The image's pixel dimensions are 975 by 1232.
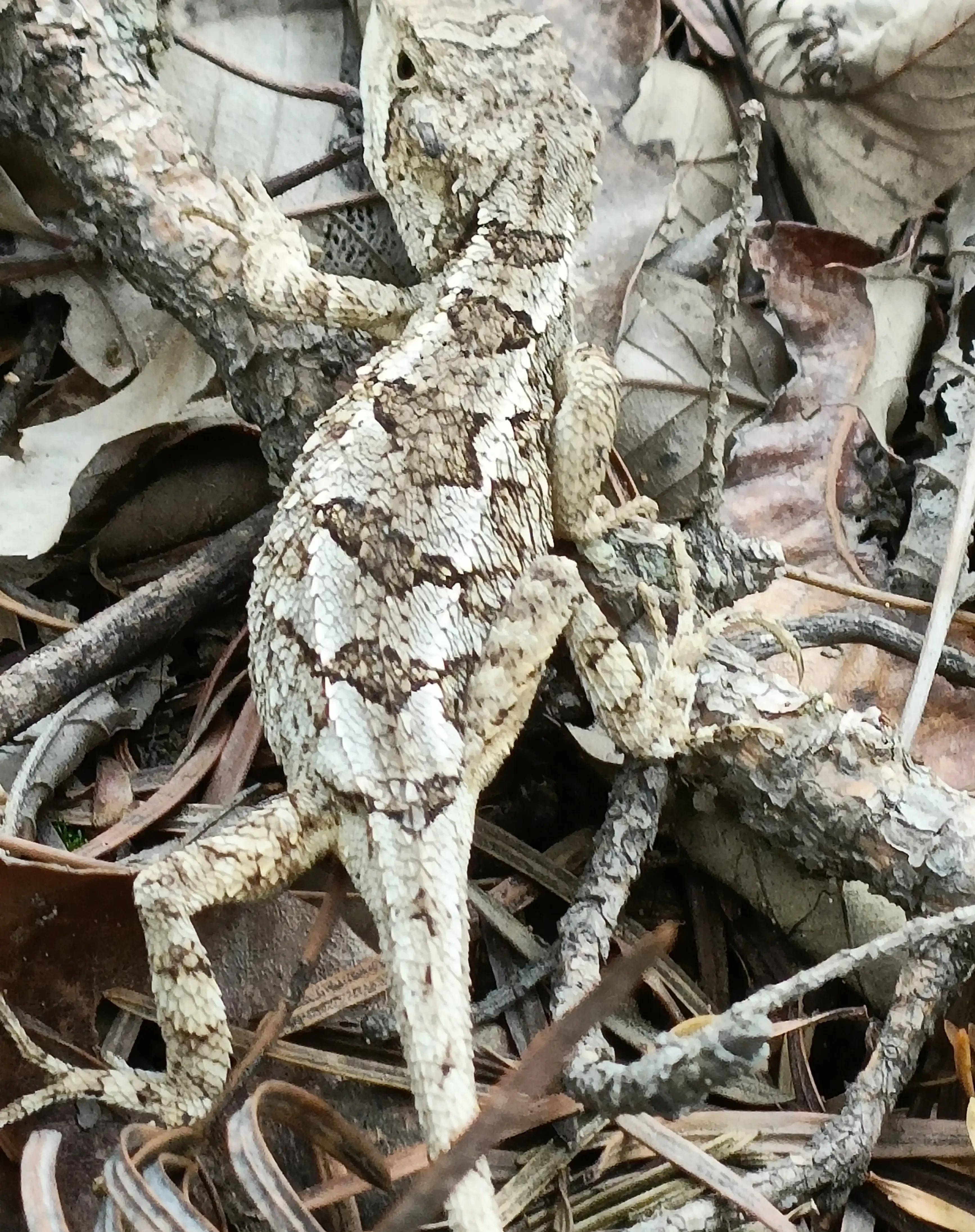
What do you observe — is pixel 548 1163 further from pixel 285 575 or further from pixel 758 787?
pixel 285 575

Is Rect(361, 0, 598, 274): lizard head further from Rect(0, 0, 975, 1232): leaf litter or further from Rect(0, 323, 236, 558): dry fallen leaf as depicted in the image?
Rect(0, 323, 236, 558): dry fallen leaf

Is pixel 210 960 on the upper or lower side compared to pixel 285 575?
lower

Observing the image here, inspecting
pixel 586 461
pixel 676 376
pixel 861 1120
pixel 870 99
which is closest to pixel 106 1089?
pixel 861 1120

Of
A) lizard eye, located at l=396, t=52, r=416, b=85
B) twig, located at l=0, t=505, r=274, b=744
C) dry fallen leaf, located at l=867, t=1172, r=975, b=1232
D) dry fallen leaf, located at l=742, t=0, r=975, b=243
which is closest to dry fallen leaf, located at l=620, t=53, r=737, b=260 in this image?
dry fallen leaf, located at l=742, t=0, r=975, b=243

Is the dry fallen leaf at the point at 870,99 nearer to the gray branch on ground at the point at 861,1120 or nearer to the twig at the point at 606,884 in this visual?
the twig at the point at 606,884

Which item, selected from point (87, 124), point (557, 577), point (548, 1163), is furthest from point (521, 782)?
point (87, 124)

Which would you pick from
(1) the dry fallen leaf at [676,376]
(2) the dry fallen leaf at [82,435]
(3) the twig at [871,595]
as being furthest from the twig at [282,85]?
(3) the twig at [871,595]
